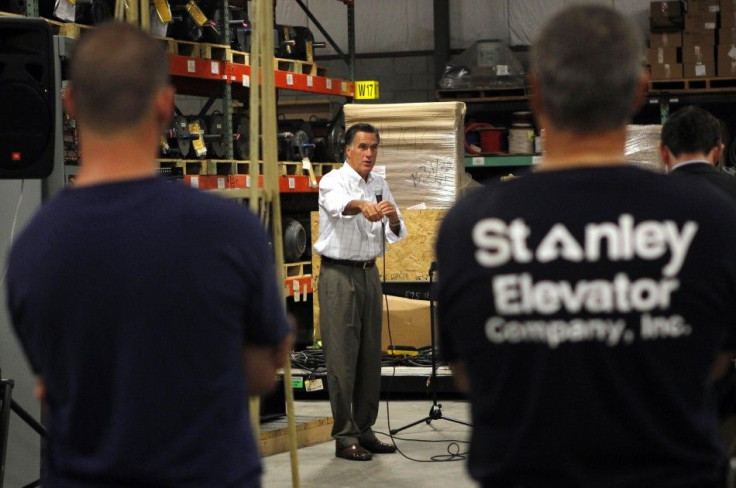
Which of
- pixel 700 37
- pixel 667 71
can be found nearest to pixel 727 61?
pixel 700 37

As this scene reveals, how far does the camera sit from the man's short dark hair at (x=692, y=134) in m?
4.42

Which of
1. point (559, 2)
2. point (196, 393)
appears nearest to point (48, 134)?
point (196, 393)

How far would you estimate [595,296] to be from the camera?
6.29 feet

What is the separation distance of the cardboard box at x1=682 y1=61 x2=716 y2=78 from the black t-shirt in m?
10.8

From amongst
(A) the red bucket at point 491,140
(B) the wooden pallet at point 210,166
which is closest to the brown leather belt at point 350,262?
(B) the wooden pallet at point 210,166

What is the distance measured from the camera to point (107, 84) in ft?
6.82

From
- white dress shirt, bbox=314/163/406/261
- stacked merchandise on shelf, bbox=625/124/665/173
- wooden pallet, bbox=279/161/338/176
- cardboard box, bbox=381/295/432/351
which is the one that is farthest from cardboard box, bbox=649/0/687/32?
white dress shirt, bbox=314/163/406/261

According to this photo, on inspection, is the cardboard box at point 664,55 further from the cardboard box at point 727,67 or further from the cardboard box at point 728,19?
the cardboard box at point 728,19

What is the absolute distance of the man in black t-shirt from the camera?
1912 mm

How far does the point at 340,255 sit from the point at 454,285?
5194 millimetres

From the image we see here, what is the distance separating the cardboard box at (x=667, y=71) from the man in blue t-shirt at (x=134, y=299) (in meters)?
10.9

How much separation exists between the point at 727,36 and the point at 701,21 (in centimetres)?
32

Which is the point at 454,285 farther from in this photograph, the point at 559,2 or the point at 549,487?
the point at 559,2

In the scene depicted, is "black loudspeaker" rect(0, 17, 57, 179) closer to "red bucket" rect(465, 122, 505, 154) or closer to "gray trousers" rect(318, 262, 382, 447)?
"gray trousers" rect(318, 262, 382, 447)
